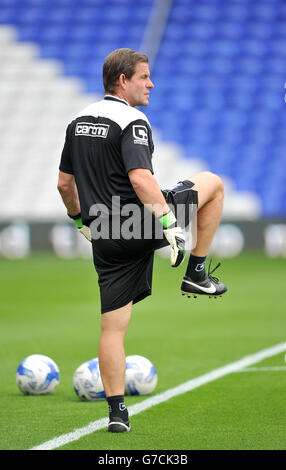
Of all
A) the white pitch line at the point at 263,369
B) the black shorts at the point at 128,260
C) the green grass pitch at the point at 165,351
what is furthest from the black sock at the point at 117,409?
the white pitch line at the point at 263,369

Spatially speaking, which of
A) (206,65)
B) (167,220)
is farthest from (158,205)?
(206,65)

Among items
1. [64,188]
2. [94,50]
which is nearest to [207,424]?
[64,188]

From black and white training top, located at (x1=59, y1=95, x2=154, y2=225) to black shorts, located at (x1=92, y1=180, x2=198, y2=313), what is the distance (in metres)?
0.21

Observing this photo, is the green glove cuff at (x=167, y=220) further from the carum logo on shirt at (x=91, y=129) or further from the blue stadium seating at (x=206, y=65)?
the blue stadium seating at (x=206, y=65)

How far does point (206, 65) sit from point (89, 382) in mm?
20424

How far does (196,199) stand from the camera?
17.2 ft

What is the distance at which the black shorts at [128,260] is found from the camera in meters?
5.09

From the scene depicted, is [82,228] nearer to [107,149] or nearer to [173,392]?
[107,149]

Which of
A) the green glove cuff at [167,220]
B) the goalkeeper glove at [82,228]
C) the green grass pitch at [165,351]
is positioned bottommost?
the green grass pitch at [165,351]

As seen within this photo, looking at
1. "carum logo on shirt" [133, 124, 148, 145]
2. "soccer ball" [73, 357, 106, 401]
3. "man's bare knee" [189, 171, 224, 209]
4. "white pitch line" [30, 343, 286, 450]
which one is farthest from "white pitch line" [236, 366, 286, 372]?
"carum logo on shirt" [133, 124, 148, 145]

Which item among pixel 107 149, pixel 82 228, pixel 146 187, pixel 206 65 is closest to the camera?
pixel 146 187

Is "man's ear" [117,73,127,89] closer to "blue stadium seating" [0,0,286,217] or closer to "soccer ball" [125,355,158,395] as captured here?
"soccer ball" [125,355,158,395]

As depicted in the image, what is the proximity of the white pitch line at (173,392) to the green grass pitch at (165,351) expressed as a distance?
8cm

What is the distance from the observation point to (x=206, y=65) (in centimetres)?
2564
